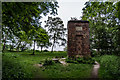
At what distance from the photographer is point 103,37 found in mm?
27062

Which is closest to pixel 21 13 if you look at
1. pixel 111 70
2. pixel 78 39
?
pixel 111 70

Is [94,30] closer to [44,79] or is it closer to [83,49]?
[83,49]

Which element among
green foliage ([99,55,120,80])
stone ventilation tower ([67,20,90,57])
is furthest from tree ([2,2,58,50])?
stone ventilation tower ([67,20,90,57])

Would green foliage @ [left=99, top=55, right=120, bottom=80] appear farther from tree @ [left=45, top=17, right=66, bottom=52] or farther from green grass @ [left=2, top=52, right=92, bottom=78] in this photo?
tree @ [left=45, top=17, right=66, bottom=52]

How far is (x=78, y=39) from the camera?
20547 millimetres

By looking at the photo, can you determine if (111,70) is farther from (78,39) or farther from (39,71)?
(78,39)

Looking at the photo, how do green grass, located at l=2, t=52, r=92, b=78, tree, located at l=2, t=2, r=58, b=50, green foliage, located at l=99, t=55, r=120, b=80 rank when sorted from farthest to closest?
green foliage, located at l=99, t=55, r=120, b=80
green grass, located at l=2, t=52, r=92, b=78
tree, located at l=2, t=2, r=58, b=50

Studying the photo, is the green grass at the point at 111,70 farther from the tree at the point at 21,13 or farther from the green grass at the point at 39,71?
the tree at the point at 21,13

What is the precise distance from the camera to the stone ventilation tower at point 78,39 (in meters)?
20.1

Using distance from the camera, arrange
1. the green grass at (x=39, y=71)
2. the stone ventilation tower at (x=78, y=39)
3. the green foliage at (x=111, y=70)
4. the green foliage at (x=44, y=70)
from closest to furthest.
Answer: the green grass at (x=39, y=71), the green foliage at (x=44, y=70), the green foliage at (x=111, y=70), the stone ventilation tower at (x=78, y=39)

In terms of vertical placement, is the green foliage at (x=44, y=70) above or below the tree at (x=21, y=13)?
below

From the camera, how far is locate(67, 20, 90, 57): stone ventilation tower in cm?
2014

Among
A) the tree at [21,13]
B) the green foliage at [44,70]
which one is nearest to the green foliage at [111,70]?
the green foliage at [44,70]

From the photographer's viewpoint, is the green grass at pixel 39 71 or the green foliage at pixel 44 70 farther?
the green foliage at pixel 44 70
